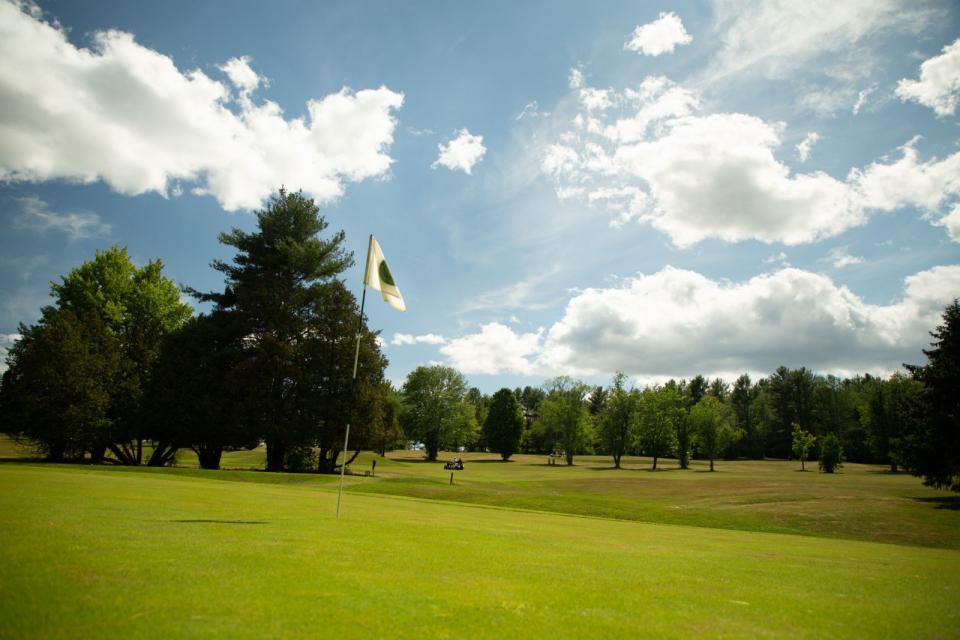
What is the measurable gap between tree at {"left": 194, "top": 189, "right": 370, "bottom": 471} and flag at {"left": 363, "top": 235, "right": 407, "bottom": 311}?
3107 cm

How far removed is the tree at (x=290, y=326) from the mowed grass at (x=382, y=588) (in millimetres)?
36640

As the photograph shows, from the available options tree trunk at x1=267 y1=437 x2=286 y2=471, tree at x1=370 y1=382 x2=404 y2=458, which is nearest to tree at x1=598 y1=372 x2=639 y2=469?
tree at x1=370 y1=382 x2=404 y2=458

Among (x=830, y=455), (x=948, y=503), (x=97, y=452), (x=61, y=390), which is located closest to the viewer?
(x=948, y=503)

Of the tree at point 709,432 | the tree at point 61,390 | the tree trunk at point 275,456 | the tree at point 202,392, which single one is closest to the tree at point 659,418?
the tree at point 709,432

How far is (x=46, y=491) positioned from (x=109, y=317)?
1604 inches

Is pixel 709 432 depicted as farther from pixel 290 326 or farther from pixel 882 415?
pixel 290 326

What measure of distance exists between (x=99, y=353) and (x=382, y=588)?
1788 inches

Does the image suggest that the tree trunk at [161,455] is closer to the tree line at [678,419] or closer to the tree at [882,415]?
the tree line at [678,419]

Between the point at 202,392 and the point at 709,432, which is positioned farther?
the point at 709,432

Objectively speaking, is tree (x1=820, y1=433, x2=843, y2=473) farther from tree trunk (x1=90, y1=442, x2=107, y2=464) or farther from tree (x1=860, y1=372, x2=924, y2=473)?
tree trunk (x1=90, y1=442, x2=107, y2=464)

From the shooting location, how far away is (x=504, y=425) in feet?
383

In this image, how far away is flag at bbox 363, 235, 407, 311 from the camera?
49.9ft

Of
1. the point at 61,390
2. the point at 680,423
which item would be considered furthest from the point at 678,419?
the point at 61,390

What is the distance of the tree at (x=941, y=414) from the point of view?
118ft
